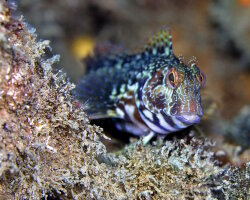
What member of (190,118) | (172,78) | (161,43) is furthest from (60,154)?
(161,43)

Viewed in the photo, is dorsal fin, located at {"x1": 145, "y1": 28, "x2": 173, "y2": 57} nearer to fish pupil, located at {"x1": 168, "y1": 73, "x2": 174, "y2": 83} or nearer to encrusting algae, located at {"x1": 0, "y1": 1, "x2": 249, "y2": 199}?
fish pupil, located at {"x1": 168, "y1": 73, "x2": 174, "y2": 83}

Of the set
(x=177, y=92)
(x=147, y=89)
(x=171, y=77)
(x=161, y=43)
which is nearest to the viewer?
(x=177, y=92)

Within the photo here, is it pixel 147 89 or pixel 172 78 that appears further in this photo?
pixel 147 89

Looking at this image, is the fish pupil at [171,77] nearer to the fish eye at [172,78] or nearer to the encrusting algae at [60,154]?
the fish eye at [172,78]

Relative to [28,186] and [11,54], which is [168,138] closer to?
[28,186]

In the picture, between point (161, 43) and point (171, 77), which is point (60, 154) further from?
point (161, 43)

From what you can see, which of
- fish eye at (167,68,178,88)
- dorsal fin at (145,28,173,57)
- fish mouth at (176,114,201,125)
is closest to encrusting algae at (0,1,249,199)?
fish mouth at (176,114,201,125)
